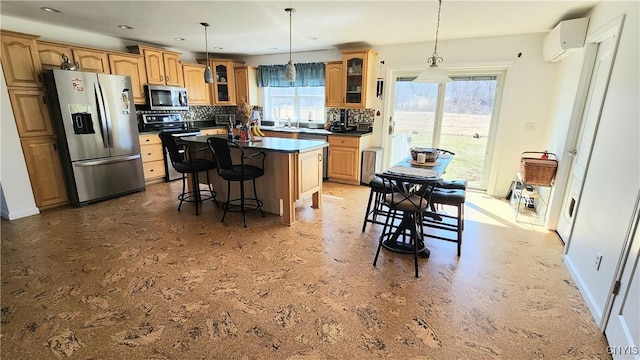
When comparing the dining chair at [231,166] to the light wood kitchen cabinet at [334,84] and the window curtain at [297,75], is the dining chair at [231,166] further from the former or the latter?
the window curtain at [297,75]

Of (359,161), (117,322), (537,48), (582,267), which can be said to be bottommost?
(117,322)

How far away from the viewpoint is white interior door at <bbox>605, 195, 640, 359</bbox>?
4.99 feet

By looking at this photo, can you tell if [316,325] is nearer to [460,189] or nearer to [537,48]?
[460,189]

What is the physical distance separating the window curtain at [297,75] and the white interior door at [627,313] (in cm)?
479

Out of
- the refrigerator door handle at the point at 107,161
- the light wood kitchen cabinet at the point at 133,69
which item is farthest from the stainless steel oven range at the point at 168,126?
the refrigerator door handle at the point at 107,161

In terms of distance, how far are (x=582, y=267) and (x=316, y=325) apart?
213cm

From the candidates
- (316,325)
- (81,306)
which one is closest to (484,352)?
(316,325)

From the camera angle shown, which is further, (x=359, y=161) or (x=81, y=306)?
(x=359, y=161)

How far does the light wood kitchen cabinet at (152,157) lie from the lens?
15.7 feet

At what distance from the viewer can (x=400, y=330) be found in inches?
72.5

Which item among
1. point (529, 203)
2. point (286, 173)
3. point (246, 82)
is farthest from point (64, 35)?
point (529, 203)

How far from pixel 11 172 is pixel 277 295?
364 centimetres

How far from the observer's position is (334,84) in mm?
→ 5301

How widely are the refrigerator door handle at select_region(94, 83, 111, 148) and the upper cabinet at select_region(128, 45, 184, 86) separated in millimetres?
1104
